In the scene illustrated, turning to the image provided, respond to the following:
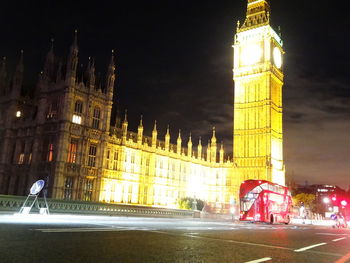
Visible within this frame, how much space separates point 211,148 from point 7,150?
39255 mm

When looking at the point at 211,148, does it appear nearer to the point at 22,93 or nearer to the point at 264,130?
the point at 264,130

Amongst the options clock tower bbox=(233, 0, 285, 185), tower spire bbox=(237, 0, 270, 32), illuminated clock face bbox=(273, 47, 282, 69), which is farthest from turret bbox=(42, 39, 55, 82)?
illuminated clock face bbox=(273, 47, 282, 69)

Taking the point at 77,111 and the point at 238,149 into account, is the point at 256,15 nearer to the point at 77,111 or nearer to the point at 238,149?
the point at 238,149

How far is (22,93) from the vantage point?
171 feet

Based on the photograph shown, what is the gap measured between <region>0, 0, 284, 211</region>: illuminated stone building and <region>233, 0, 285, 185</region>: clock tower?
7.9 inches

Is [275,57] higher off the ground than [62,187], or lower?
higher

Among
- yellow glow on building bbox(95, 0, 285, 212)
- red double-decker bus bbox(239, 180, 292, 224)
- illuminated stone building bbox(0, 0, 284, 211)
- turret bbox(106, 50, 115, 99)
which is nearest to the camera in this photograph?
red double-decker bus bbox(239, 180, 292, 224)

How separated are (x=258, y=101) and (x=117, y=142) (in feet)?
109

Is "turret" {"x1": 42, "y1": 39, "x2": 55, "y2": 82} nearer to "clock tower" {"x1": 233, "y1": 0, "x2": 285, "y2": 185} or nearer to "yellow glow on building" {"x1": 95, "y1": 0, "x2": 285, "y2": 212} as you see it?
"yellow glow on building" {"x1": 95, "y1": 0, "x2": 285, "y2": 212}

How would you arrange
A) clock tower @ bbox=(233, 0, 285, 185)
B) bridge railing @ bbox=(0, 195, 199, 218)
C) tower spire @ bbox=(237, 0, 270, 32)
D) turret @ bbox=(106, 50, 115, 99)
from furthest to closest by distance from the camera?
tower spire @ bbox=(237, 0, 270, 32) < clock tower @ bbox=(233, 0, 285, 185) < turret @ bbox=(106, 50, 115, 99) < bridge railing @ bbox=(0, 195, 199, 218)

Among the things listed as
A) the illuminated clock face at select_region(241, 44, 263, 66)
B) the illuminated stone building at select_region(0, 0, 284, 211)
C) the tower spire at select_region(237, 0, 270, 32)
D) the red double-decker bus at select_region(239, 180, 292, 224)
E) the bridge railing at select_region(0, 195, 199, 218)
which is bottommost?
the bridge railing at select_region(0, 195, 199, 218)

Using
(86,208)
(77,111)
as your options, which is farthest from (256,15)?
(86,208)

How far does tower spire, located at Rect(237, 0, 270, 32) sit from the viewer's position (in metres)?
77.4

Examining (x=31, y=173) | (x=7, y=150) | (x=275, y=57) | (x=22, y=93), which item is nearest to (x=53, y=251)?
(x=31, y=173)
